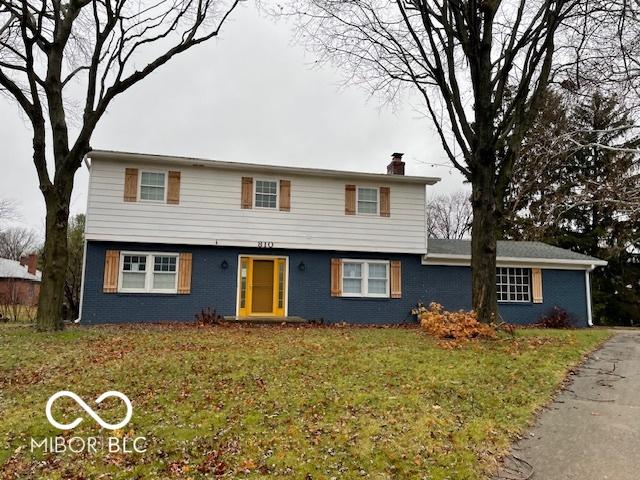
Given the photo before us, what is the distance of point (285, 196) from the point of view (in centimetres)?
1494

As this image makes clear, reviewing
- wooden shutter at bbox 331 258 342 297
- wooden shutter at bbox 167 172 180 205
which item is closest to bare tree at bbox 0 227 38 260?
wooden shutter at bbox 167 172 180 205

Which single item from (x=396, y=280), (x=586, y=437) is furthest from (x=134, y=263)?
(x=586, y=437)

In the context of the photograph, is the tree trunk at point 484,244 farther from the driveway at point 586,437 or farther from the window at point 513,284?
the window at point 513,284

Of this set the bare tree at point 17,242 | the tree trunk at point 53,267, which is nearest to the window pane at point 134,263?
the tree trunk at point 53,267

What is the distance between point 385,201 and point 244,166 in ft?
15.4

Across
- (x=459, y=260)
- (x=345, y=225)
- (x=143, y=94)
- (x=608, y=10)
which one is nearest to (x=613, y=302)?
(x=459, y=260)

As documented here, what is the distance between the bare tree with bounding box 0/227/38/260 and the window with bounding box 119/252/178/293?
4383cm

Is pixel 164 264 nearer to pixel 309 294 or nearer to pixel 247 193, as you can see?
pixel 247 193

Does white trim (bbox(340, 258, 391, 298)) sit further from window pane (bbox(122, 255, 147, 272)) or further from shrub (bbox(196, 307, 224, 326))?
window pane (bbox(122, 255, 147, 272))

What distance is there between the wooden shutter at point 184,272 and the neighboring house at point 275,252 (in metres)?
0.03

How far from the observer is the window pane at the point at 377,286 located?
15.5m

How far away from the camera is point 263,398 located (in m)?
5.43

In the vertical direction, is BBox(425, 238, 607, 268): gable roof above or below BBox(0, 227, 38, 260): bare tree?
below

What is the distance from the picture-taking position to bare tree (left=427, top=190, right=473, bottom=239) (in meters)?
37.3
